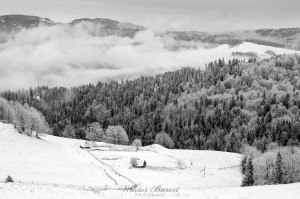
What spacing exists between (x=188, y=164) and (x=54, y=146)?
38552mm

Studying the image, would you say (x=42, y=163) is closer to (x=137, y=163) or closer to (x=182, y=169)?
(x=137, y=163)

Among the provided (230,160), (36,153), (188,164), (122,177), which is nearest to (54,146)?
(36,153)

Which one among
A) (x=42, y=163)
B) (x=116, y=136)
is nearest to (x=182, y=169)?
(x=42, y=163)

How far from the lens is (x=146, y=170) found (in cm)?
9712

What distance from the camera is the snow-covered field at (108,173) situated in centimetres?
4944

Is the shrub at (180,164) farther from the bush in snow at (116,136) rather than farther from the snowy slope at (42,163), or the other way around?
the bush in snow at (116,136)

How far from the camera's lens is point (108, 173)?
3236 inches

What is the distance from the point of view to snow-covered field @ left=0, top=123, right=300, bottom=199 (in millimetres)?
49438

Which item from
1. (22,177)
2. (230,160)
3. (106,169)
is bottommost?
(230,160)

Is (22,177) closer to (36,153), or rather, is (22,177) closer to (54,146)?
(36,153)

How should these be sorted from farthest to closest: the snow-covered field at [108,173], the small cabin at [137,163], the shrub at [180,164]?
the shrub at [180,164], the small cabin at [137,163], the snow-covered field at [108,173]

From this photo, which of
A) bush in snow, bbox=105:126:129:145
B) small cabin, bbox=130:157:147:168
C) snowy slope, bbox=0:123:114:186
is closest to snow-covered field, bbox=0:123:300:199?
snowy slope, bbox=0:123:114:186

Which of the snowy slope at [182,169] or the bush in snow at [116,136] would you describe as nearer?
the snowy slope at [182,169]

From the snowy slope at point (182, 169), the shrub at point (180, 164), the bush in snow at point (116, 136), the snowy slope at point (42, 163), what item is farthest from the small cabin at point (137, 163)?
the bush in snow at point (116, 136)
